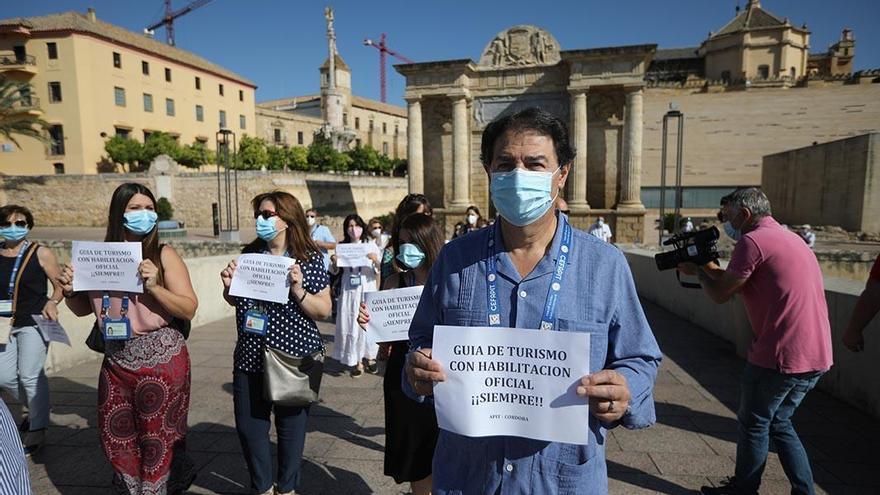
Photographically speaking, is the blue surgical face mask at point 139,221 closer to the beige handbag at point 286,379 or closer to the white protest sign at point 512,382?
the beige handbag at point 286,379

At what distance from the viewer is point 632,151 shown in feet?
69.2

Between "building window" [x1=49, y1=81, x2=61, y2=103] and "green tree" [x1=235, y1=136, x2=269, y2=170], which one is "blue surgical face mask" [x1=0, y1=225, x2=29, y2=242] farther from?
"building window" [x1=49, y1=81, x2=61, y2=103]

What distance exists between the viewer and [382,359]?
12.7 ft

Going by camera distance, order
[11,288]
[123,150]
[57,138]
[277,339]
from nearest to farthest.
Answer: [277,339] → [11,288] → [123,150] → [57,138]

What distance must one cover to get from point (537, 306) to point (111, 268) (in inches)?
109

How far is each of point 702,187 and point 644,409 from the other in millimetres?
50090

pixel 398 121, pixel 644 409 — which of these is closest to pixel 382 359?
pixel 644 409

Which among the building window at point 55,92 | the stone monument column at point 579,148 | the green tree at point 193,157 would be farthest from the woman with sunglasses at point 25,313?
the building window at point 55,92

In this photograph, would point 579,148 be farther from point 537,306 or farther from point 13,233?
point 537,306

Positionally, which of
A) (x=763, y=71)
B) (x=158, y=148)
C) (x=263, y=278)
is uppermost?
(x=763, y=71)

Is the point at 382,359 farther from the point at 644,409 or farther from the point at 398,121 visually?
the point at 398,121

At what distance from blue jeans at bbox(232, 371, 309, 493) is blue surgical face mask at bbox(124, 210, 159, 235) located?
44.9 inches

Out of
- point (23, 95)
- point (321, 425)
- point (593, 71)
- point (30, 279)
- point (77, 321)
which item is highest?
point (23, 95)

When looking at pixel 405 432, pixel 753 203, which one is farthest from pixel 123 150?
pixel 753 203
